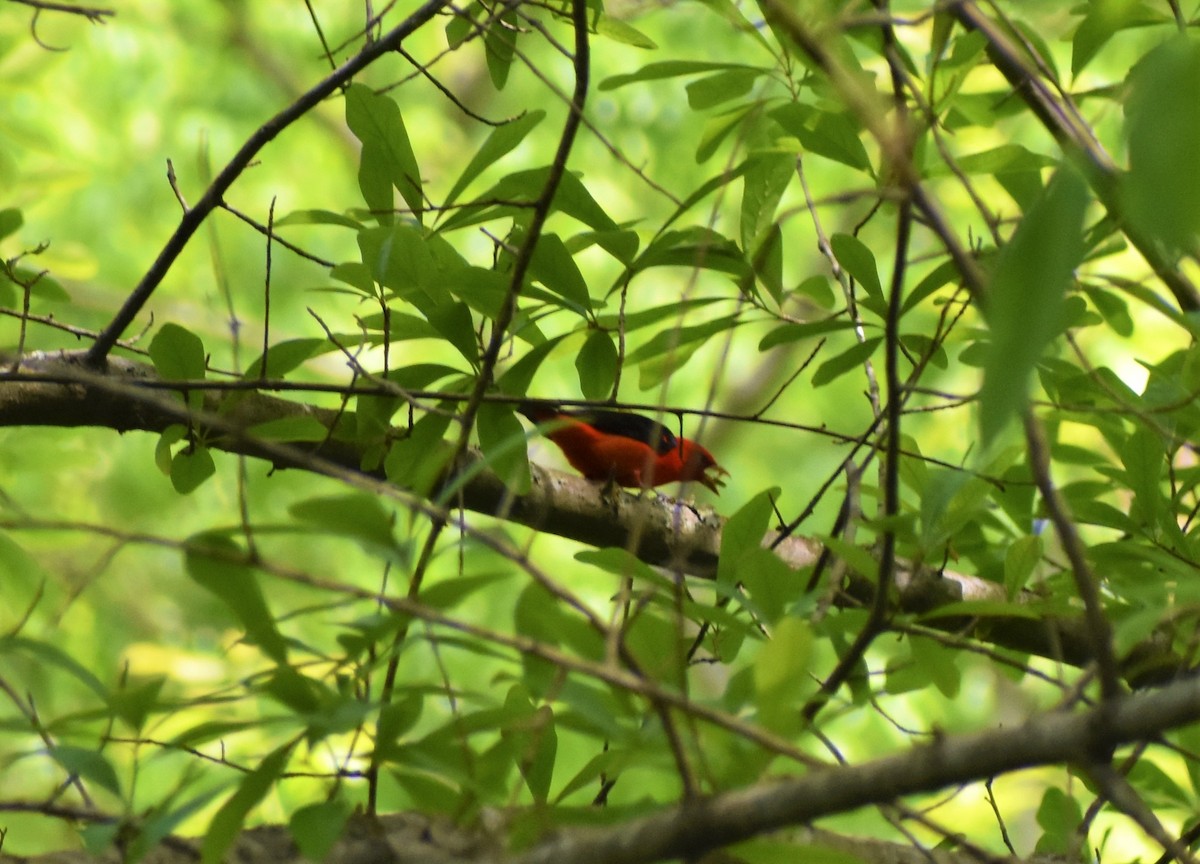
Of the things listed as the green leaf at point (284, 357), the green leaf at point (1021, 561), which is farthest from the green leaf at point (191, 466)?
the green leaf at point (1021, 561)

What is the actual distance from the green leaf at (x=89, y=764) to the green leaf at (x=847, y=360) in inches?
36.4

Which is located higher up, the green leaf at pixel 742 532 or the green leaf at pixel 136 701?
the green leaf at pixel 742 532

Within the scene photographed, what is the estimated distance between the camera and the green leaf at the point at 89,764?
34.5 inches

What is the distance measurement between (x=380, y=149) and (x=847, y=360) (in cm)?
61

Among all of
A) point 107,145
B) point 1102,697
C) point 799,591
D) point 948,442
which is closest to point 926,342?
point 799,591

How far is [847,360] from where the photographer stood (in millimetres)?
1463

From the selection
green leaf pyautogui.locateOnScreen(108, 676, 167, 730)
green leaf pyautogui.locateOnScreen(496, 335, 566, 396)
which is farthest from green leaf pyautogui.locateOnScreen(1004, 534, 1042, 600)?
green leaf pyautogui.locateOnScreen(108, 676, 167, 730)

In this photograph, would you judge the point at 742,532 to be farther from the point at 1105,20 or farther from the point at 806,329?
the point at 1105,20

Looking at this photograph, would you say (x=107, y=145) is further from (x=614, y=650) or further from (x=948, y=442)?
(x=614, y=650)

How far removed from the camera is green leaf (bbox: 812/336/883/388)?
4.63ft

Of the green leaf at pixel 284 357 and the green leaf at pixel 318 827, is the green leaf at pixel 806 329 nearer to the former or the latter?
the green leaf at pixel 284 357

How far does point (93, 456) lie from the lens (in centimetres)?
206

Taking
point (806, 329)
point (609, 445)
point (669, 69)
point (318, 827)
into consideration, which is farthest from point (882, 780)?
Result: point (609, 445)

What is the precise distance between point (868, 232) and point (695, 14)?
1800 mm
